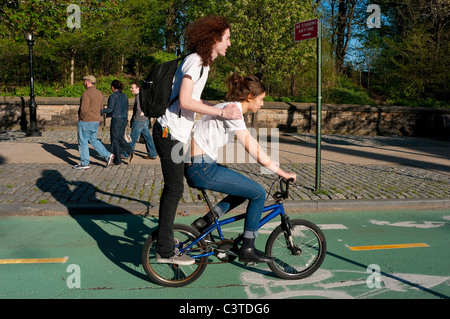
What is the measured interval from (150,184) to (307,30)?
355 centimetres

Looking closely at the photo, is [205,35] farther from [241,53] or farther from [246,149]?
[241,53]

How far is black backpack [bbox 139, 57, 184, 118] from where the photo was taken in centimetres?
312

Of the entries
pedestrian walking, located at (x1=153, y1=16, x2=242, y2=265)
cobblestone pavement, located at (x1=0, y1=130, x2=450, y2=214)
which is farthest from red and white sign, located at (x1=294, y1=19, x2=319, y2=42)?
pedestrian walking, located at (x1=153, y1=16, x2=242, y2=265)

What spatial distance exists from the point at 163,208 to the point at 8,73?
57.5ft

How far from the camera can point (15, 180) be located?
22.8ft

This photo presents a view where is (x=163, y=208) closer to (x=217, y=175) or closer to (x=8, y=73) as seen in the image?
(x=217, y=175)

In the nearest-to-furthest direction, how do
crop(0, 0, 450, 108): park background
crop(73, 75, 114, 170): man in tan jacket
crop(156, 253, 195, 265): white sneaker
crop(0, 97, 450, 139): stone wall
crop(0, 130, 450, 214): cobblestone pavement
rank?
crop(156, 253, 195, 265): white sneaker, crop(0, 130, 450, 214): cobblestone pavement, crop(73, 75, 114, 170): man in tan jacket, crop(0, 0, 450, 108): park background, crop(0, 97, 450, 139): stone wall

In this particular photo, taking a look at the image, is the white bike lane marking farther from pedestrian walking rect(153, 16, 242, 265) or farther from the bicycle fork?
pedestrian walking rect(153, 16, 242, 265)

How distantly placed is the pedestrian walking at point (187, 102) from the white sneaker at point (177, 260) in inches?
13.5

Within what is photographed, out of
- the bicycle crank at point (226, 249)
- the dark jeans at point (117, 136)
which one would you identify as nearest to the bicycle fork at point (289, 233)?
the bicycle crank at point (226, 249)

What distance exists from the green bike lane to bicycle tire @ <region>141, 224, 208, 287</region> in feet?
0.26

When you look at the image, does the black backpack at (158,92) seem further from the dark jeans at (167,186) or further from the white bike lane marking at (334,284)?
the white bike lane marking at (334,284)

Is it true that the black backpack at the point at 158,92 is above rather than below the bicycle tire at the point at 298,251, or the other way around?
above

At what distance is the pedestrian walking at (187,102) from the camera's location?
304cm
